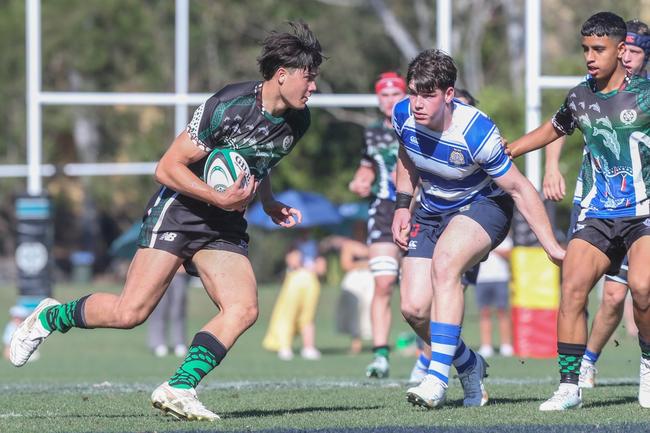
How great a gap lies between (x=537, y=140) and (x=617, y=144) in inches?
26.9

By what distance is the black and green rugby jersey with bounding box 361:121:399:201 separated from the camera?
11.1 meters

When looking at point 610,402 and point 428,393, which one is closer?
point 428,393

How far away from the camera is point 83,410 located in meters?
7.86

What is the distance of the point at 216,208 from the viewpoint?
24.4 feet

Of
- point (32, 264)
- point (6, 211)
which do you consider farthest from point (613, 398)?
point (6, 211)

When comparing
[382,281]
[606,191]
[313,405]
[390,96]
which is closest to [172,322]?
[382,281]

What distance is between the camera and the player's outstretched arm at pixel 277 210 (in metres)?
7.83

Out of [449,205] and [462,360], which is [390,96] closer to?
[449,205]

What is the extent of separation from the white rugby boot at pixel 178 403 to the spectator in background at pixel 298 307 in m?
11.3

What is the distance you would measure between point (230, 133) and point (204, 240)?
0.65m

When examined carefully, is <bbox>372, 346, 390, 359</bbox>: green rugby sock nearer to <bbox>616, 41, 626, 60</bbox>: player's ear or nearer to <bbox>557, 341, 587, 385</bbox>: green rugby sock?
<bbox>557, 341, 587, 385</bbox>: green rugby sock

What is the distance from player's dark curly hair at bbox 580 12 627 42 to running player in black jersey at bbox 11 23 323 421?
1562 mm

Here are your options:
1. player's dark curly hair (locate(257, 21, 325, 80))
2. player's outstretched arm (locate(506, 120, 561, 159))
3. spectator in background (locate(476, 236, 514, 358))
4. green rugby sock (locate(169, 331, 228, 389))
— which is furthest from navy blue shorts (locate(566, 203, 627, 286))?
spectator in background (locate(476, 236, 514, 358))

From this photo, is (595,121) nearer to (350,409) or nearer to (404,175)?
(404,175)
